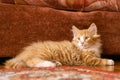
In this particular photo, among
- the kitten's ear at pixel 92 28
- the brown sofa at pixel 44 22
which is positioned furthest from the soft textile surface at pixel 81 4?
the kitten's ear at pixel 92 28

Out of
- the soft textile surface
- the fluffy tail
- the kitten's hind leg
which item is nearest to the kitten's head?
the soft textile surface

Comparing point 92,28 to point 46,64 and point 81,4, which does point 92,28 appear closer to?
point 81,4

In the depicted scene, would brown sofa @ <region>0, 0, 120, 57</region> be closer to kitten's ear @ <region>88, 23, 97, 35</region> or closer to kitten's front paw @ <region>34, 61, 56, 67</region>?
kitten's ear @ <region>88, 23, 97, 35</region>

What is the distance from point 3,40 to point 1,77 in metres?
0.67

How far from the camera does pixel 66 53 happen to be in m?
1.90

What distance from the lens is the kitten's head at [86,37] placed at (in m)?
1.98

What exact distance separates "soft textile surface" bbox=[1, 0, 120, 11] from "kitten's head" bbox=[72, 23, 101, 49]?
195 millimetres

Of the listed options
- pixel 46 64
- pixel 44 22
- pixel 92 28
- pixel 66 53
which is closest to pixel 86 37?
pixel 92 28

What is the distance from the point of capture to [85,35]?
6.50 feet

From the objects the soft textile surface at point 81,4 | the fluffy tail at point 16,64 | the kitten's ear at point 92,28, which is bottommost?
the fluffy tail at point 16,64

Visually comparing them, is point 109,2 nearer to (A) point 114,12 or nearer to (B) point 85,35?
(A) point 114,12

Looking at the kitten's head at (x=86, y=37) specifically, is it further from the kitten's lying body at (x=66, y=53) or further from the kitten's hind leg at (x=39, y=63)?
the kitten's hind leg at (x=39, y=63)

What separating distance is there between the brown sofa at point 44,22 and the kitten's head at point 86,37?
9cm

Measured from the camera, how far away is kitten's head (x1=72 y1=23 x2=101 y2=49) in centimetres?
198
